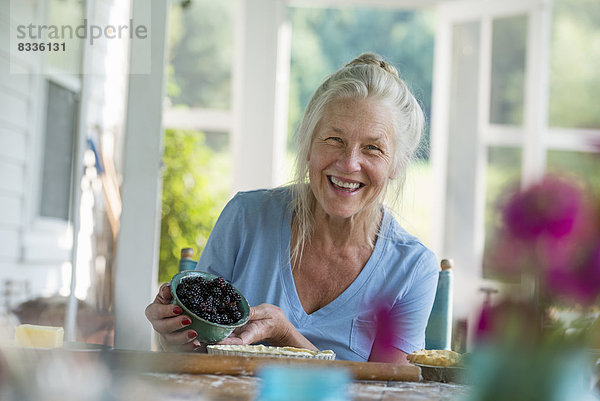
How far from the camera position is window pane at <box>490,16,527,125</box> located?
472cm

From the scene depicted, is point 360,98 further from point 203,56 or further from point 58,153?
point 203,56

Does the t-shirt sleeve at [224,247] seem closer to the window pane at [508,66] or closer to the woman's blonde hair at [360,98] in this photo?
the woman's blonde hair at [360,98]

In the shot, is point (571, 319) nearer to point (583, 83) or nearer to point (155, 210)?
point (155, 210)

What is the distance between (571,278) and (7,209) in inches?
150

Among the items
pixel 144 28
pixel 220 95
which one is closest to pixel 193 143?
pixel 220 95

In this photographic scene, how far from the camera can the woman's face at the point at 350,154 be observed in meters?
1.96

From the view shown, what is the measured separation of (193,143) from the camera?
5199mm

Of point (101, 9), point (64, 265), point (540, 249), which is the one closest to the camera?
point (540, 249)

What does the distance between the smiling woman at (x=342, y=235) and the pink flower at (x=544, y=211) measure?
158 cm

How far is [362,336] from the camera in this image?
1.95 metres

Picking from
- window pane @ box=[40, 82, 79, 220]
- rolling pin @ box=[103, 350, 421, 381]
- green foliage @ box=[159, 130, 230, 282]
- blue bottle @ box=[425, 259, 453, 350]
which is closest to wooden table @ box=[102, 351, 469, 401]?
rolling pin @ box=[103, 350, 421, 381]

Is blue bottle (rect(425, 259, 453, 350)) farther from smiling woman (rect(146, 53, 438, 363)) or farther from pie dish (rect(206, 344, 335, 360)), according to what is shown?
pie dish (rect(206, 344, 335, 360))

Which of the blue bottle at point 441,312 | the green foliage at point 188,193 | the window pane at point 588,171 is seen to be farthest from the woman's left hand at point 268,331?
the green foliage at point 188,193

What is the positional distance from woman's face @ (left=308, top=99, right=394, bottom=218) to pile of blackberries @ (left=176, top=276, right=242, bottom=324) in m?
0.55
